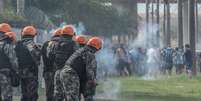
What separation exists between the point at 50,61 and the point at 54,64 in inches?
9.9

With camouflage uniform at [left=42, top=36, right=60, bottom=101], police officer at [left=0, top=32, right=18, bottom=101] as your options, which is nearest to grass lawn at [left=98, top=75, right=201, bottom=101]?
camouflage uniform at [left=42, top=36, right=60, bottom=101]

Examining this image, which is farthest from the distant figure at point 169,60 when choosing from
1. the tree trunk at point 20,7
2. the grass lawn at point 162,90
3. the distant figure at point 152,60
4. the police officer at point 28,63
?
the police officer at point 28,63

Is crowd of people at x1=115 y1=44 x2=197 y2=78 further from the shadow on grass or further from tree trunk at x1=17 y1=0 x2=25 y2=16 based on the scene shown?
the shadow on grass

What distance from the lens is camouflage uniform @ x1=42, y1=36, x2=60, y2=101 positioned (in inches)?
618

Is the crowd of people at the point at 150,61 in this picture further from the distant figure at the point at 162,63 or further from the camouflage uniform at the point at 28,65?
the camouflage uniform at the point at 28,65

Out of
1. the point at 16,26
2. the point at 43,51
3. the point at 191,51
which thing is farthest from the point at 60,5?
the point at 43,51

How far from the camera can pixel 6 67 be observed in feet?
49.0

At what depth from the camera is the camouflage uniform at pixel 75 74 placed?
1383cm

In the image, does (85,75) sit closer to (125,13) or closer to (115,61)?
(115,61)

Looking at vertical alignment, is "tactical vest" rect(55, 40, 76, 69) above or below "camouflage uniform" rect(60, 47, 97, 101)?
above

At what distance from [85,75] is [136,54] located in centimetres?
2433

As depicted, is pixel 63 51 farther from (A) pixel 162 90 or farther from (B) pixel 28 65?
(A) pixel 162 90

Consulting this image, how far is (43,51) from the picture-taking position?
16156mm

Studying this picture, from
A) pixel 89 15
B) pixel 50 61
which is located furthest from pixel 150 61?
pixel 89 15
